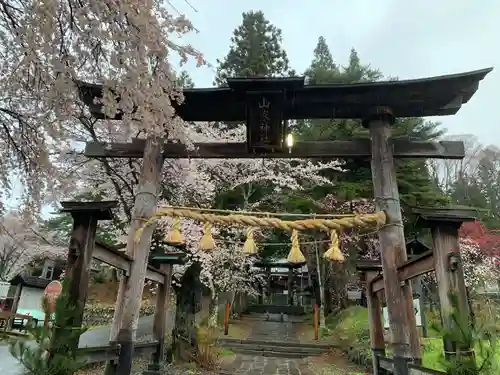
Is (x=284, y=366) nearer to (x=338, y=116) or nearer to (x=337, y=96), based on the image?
(x=338, y=116)

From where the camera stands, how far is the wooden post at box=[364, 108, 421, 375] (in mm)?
4180

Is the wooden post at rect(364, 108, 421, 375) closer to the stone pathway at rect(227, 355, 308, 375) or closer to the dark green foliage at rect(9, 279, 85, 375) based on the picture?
the dark green foliage at rect(9, 279, 85, 375)

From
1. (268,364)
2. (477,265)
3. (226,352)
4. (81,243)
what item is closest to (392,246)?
(81,243)

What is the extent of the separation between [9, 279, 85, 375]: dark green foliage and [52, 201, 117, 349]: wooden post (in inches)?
23.0

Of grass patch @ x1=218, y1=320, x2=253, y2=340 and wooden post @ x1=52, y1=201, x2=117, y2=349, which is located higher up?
wooden post @ x1=52, y1=201, x2=117, y2=349

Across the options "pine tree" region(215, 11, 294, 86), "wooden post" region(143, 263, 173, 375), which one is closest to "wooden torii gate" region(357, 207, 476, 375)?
"wooden post" region(143, 263, 173, 375)

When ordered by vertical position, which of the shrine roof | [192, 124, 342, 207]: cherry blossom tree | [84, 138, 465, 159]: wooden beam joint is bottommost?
[84, 138, 465, 159]: wooden beam joint

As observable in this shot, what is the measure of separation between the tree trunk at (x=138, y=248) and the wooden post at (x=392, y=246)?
3.15 meters

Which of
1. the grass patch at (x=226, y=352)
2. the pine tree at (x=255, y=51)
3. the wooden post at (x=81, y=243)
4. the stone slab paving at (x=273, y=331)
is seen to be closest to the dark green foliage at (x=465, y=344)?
the wooden post at (x=81, y=243)

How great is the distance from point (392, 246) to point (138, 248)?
11.1ft

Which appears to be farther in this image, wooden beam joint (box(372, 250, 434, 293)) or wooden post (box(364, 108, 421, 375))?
wooden post (box(364, 108, 421, 375))

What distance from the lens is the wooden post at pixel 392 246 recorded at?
4.18 meters

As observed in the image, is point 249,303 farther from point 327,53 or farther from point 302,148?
point 302,148

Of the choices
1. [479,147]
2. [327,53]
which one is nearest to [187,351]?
[327,53]
